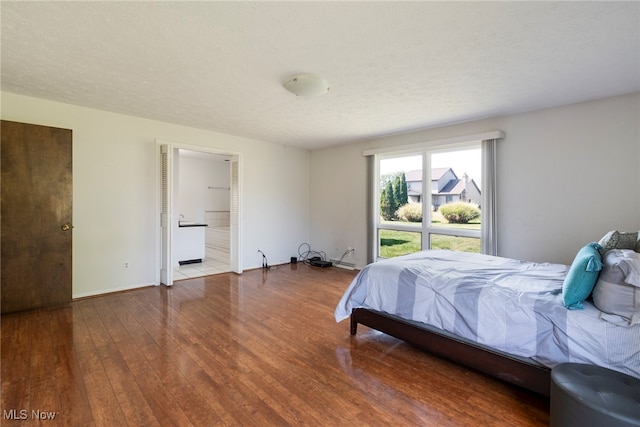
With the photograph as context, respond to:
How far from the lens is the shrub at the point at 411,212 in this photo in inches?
190

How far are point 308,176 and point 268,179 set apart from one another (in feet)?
3.56

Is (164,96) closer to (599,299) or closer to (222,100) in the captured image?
(222,100)

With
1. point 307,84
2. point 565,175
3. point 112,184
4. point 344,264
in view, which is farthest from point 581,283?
point 112,184

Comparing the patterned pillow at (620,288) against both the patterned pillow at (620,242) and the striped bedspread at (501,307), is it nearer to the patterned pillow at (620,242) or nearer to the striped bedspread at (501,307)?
the striped bedspread at (501,307)

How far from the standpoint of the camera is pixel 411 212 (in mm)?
4930

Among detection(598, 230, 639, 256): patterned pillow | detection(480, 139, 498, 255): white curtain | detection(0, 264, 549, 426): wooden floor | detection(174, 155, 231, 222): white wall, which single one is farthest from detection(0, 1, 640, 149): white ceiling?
detection(174, 155, 231, 222): white wall

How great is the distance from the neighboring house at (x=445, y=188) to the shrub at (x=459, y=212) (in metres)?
0.06

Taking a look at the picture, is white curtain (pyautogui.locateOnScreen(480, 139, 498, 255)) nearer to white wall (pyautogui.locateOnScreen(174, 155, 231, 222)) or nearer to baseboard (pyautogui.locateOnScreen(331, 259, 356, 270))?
baseboard (pyautogui.locateOnScreen(331, 259, 356, 270))

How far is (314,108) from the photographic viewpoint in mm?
3676

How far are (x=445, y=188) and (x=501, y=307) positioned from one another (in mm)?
2862

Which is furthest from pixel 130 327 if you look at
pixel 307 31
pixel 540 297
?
pixel 540 297

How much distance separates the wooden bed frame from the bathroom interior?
4.07m

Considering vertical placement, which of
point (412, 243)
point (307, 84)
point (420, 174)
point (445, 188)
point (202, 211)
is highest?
point (307, 84)

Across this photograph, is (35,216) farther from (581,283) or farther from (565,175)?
(565,175)
